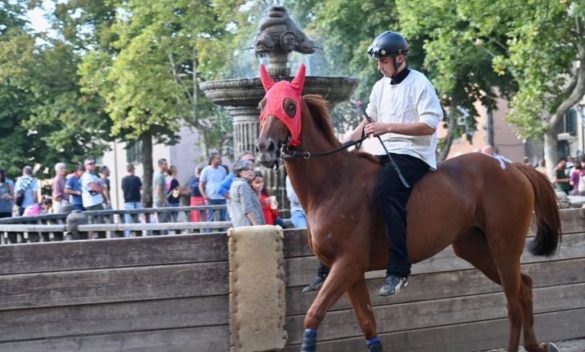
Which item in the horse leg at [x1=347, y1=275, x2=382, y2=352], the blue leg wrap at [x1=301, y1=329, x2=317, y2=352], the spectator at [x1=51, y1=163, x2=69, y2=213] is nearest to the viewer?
the blue leg wrap at [x1=301, y1=329, x2=317, y2=352]

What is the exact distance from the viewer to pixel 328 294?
754 centimetres

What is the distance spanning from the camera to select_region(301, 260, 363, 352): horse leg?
7.45 metres

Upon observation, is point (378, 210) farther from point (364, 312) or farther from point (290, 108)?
point (290, 108)

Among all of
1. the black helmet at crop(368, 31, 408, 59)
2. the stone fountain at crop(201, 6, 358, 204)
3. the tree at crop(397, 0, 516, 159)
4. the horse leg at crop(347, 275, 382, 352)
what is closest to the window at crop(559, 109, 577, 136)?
the tree at crop(397, 0, 516, 159)

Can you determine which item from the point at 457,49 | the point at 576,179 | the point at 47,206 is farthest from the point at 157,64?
the point at 576,179

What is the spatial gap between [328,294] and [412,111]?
67.2 inches

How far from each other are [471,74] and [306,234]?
31.5 metres

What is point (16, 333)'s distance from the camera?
25.0 feet

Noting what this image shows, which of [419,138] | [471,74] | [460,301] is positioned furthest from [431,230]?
[471,74]

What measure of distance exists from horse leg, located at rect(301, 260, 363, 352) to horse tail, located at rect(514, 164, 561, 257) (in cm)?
213

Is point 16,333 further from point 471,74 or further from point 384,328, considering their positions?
point 471,74

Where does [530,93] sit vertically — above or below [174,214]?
above

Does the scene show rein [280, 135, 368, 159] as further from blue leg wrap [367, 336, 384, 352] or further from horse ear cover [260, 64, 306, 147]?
blue leg wrap [367, 336, 384, 352]

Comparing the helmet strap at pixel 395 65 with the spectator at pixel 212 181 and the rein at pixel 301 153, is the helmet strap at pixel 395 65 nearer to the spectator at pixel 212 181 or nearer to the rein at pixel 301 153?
the rein at pixel 301 153
